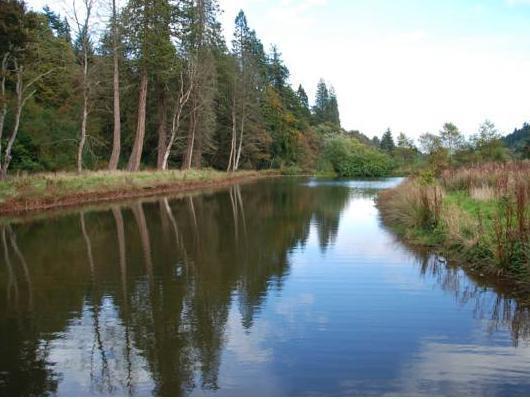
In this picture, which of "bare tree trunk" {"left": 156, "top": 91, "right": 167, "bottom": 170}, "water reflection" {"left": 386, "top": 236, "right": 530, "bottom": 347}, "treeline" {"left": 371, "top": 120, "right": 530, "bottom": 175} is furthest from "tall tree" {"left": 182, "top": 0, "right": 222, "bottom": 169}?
"water reflection" {"left": 386, "top": 236, "right": 530, "bottom": 347}

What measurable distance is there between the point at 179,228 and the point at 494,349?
1180cm

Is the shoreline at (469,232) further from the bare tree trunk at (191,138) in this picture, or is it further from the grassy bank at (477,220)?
the bare tree trunk at (191,138)

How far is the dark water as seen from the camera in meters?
5.33

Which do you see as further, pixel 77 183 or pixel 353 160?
pixel 353 160

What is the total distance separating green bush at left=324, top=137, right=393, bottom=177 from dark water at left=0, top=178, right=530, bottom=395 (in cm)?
6770

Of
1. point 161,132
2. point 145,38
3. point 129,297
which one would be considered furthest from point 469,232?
point 161,132

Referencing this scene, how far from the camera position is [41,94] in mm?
39062

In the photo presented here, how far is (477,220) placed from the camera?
39.2 feet

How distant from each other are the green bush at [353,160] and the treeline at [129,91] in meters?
18.2

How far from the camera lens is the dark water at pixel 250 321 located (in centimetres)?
533

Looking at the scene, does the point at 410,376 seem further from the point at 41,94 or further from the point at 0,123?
the point at 41,94

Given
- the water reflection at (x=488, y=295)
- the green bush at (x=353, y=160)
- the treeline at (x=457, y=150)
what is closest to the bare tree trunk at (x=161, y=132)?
the treeline at (x=457, y=150)

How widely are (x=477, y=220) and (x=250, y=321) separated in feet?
23.2

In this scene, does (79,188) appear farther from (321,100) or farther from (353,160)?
(321,100)
